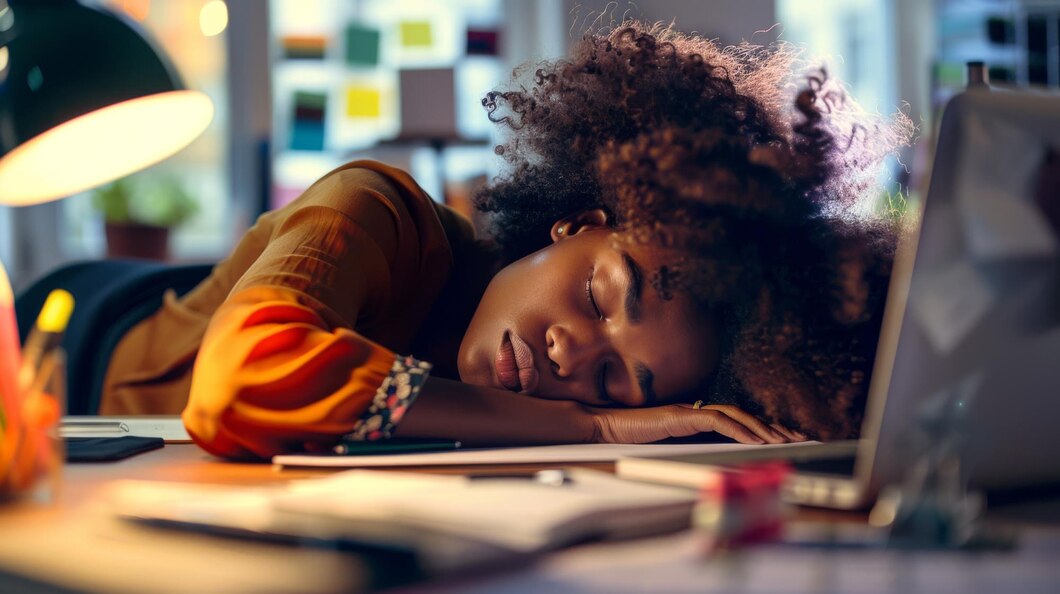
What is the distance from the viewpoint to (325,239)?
3.82 ft

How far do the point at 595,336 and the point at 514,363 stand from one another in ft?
0.36

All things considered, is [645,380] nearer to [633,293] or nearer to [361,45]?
[633,293]

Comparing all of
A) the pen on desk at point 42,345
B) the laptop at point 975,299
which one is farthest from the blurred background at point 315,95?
the laptop at point 975,299

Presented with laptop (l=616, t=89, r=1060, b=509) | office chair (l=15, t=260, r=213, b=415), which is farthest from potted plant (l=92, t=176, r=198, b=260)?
laptop (l=616, t=89, r=1060, b=509)

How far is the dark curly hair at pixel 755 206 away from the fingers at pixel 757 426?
0.15ft

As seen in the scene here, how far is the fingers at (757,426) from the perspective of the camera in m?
1.10

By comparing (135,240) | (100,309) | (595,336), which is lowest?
(135,240)

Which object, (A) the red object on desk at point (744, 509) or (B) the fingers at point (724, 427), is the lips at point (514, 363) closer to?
(B) the fingers at point (724, 427)

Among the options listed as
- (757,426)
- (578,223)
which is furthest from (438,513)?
(578,223)

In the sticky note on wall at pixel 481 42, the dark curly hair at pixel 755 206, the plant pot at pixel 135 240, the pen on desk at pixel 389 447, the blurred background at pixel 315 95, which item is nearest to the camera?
the pen on desk at pixel 389 447

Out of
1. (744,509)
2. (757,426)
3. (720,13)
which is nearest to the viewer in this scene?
(744,509)

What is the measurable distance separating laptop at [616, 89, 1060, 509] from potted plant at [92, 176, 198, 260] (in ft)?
9.72

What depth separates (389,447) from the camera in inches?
38.1

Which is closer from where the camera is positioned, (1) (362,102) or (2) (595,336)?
(2) (595,336)
